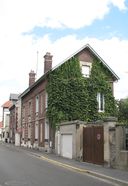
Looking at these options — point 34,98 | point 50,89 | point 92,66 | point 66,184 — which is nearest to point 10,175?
point 66,184

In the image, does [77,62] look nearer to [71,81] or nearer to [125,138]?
[71,81]

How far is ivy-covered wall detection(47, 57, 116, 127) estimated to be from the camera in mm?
35312

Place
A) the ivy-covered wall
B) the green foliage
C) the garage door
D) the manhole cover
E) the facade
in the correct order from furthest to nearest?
the facade, the green foliage, the ivy-covered wall, the garage door, the manhole cover

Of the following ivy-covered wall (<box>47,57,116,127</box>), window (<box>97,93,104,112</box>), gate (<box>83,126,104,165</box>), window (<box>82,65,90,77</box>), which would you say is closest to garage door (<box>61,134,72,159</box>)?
gate (<box>83,126,104,165</box>)

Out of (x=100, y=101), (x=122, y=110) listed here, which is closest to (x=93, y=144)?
(x=100, y=101)

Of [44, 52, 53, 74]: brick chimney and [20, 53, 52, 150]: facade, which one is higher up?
[44, 52, 53, 74]: brick chimney

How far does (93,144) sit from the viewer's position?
2334cm

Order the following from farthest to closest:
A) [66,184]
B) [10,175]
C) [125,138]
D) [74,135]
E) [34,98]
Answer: [34,98], [74,135], [125,138], [10,175], [66,184]

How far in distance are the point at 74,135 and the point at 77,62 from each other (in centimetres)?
1112

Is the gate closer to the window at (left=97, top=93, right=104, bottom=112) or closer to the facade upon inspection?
the window at (left=97, top=93, right=104, bottom=112)

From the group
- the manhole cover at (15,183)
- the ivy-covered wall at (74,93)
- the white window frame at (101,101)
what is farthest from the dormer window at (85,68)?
the manhole cover at (15,183)

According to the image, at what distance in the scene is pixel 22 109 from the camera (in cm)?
5484

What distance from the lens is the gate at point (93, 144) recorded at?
22.1 m

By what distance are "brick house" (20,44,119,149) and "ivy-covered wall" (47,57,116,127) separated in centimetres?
62
